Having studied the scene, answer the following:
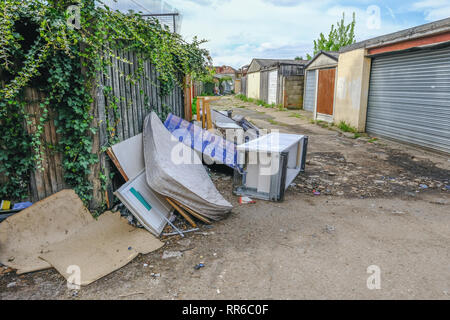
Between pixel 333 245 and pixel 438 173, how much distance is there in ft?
13.4

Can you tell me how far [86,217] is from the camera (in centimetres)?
362

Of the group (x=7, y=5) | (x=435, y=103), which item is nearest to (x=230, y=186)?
(x=7, y=5)

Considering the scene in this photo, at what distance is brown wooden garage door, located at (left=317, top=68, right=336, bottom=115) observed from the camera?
12.7 meters

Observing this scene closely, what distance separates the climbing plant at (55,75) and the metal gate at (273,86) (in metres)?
17.6

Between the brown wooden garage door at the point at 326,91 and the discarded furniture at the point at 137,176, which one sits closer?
the discarded furniture at the point at 137,176

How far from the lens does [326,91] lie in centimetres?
1314

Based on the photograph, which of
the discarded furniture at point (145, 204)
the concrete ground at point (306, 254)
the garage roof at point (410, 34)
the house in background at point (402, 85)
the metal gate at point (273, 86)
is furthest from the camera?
the metal gate at point (273, 86)

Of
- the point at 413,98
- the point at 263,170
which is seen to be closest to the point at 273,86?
the point at 413,98

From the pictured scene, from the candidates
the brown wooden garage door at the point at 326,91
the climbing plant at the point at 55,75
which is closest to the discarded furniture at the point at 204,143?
the climbing plant at the point at 55,75

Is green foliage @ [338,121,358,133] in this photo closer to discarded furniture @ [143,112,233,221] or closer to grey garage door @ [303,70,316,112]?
grey garage door @ [303,70,316,112]

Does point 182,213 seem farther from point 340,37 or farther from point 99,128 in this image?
point 340,37

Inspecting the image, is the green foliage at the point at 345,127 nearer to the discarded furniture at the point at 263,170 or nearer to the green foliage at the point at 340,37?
the discarded furniture at the point at 263,170

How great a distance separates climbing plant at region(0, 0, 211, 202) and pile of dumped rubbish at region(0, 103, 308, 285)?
1.19 ft

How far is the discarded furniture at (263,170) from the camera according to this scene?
173 inches
